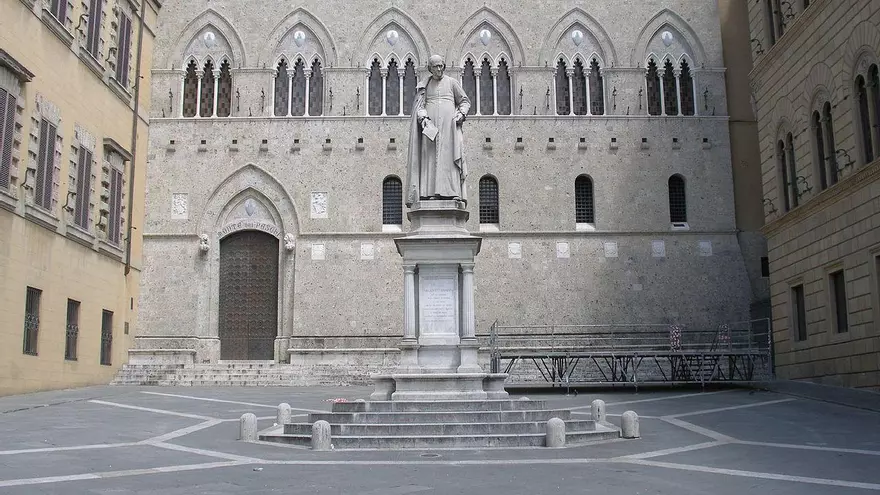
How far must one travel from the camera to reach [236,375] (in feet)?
93.6

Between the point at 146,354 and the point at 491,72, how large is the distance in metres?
16.3

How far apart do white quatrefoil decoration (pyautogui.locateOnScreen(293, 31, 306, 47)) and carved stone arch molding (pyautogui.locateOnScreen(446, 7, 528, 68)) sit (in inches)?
218

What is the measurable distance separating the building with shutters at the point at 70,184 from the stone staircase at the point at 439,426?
12238 mm

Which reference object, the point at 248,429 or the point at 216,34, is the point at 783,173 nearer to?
the point at 248,429

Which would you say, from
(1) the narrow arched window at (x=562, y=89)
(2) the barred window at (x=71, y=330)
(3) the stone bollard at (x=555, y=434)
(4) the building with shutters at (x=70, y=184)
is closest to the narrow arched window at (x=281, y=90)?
(4) the building with shutters at (x=70, y=184)

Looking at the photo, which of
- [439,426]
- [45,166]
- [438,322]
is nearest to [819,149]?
[438,322]

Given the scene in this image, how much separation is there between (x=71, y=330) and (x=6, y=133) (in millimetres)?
6722

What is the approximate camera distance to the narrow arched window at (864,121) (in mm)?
20625

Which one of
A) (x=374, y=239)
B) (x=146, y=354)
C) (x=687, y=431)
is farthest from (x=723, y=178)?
(x=146, y=354)

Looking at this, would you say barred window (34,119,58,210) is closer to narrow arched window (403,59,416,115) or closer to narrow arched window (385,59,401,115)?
narrow arched window (385,59,401,115)

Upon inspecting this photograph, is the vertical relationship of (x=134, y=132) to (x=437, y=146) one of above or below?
above

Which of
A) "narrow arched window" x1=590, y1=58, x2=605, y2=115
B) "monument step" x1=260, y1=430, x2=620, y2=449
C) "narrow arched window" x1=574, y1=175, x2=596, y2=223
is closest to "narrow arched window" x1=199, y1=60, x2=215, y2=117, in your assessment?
"narrow arched window" x1=574, y1=175, x2=596, y2=223

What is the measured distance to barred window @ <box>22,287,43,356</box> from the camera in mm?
23375

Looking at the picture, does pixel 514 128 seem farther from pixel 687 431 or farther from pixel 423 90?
pixel 687 431
